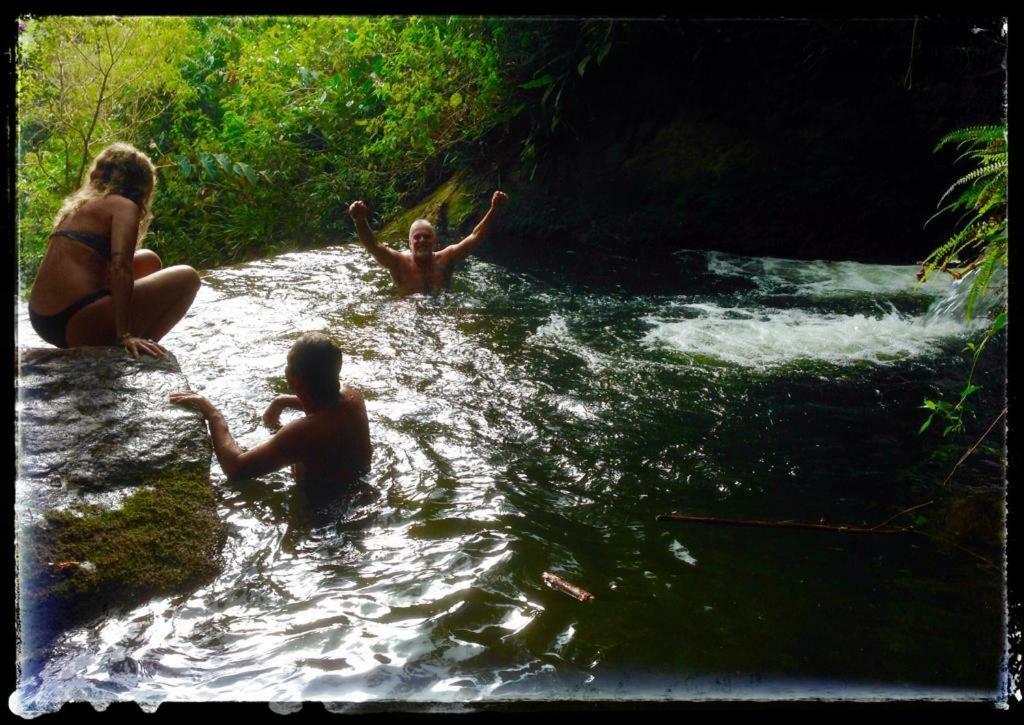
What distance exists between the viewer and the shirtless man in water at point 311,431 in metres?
3.40

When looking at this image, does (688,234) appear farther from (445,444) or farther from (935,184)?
(445,444)

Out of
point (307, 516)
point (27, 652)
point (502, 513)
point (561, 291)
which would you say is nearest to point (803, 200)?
point (561, 291)

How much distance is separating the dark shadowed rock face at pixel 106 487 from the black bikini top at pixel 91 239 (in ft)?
1.82

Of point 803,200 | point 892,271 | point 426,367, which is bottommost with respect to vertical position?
point 426,367

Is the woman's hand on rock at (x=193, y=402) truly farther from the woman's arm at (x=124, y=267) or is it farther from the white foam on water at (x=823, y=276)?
the white foam on water at (x=823, y=276)

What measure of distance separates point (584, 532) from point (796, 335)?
3.51m

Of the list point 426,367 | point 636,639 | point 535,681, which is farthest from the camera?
point 426,367

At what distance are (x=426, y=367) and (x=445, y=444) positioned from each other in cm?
130

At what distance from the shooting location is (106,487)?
2896 millimetres

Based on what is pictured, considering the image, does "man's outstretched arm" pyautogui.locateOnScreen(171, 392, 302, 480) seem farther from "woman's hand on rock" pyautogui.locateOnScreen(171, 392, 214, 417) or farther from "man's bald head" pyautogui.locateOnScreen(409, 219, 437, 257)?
"man's bald head" pyautogui.locateOnScreen(409, 219, 437, 257)

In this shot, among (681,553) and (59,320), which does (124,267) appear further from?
(681,553)

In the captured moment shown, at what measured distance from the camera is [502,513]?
11.3 ft

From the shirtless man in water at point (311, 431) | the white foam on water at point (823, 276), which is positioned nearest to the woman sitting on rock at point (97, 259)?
the shirtless man in water at point (311, 431)

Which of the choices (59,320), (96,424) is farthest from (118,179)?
(96,424)
